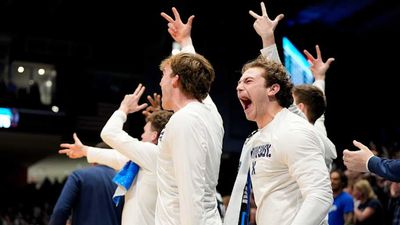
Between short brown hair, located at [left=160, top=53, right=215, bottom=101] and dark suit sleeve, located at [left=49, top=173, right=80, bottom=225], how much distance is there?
180 centimetres

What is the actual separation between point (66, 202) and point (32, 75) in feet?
30.1

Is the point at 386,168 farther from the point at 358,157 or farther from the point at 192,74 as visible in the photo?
the point at 192,74

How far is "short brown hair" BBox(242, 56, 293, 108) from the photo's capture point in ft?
9.83

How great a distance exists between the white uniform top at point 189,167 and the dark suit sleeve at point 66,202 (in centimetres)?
171

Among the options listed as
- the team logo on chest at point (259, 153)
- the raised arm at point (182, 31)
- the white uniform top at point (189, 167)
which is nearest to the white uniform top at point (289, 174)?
the team logo on chest at point (259, 153)

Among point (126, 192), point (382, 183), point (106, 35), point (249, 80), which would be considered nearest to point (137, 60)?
point (106, 35)

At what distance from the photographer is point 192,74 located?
309 cm

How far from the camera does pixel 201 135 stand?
2857mm

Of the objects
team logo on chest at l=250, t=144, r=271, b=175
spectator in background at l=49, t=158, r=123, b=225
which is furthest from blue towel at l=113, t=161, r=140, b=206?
team logo on chest at l=250, t=144, r=271, b=175

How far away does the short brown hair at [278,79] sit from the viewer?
3.00 meters

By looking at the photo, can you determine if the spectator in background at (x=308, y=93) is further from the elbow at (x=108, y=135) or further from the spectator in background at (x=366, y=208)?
the spectator in background at (x=366, y=208)

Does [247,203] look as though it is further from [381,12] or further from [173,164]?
[381,12]

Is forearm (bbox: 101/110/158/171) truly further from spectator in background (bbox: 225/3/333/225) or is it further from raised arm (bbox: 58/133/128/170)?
spectator in background (bbox: 225/3/333/225)

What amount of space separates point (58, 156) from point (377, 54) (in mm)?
8770
